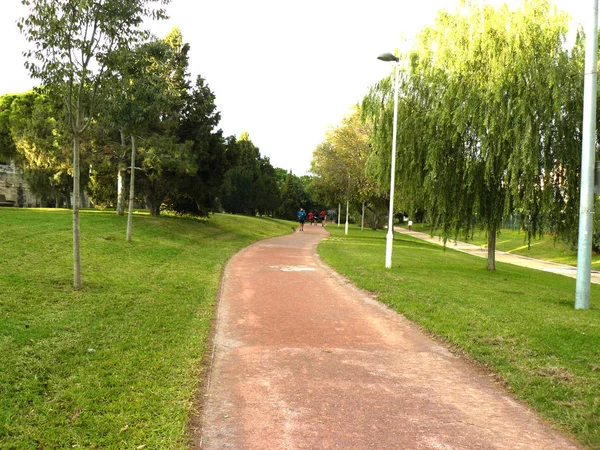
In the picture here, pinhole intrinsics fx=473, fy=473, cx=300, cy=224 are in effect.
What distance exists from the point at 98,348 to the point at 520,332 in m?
6.05

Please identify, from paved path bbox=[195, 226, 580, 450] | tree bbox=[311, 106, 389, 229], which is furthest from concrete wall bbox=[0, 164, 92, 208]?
paved path bbox=[195, 226, 580, 450]

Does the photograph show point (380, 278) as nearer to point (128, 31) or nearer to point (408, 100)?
point (408, 100)

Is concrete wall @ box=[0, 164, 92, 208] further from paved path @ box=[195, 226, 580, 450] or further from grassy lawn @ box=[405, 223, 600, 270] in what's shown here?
paved path @ box=[195, 226, 580, 450]

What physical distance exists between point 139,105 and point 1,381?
7.08m

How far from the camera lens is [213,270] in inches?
548

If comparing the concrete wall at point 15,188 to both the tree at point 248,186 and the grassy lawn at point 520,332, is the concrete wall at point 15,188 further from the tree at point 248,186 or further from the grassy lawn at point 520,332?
the grassy lawn at point 520,332

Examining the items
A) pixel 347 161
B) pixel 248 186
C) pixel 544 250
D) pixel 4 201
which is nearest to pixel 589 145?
pixel 347 161

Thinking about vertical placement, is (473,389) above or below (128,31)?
below

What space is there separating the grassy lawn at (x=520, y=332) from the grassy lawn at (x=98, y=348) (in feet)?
11.4

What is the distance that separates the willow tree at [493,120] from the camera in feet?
46.3

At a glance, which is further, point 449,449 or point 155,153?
point 155,153

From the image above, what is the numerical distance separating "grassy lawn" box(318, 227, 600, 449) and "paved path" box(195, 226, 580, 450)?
10.8 inches

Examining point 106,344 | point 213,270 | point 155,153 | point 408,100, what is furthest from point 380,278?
point 155,153

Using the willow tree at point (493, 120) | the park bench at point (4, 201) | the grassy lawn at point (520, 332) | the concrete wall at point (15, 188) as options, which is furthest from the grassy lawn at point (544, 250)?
the concrete wall at point (15, 188)
